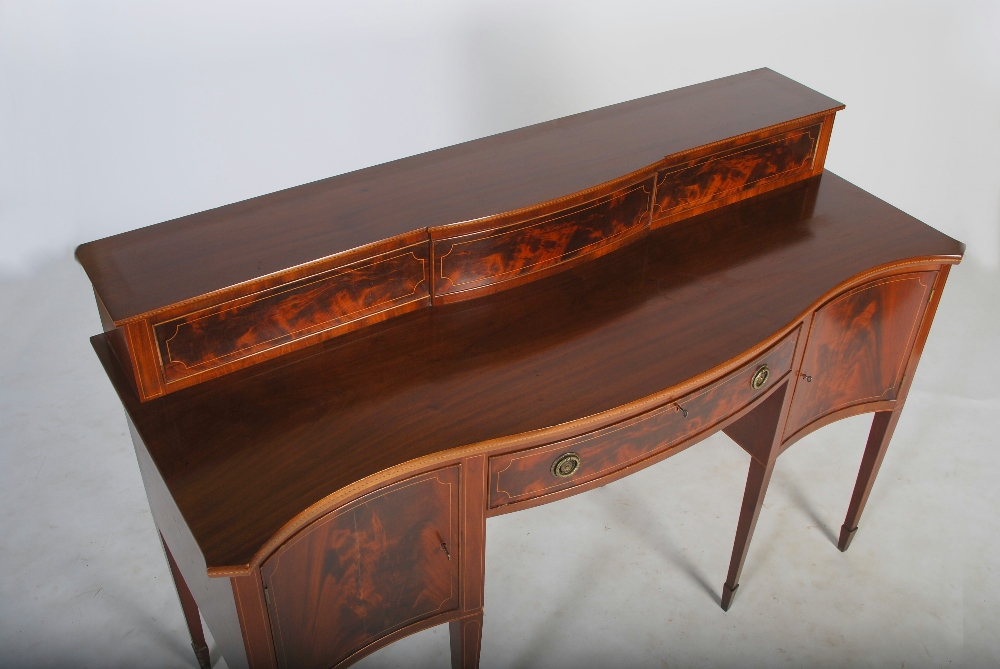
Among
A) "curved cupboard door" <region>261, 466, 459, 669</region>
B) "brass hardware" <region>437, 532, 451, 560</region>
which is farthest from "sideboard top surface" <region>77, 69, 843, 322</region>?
"brass hardware" <region>437, 532, 451, 560</region>

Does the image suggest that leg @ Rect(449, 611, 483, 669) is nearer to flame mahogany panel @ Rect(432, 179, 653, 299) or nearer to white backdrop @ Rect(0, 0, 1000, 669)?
white backdrop @ Rect(0, 0, 1000, 669)

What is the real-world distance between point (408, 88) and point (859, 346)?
8.13ft

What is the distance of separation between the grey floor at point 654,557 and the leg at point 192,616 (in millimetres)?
85

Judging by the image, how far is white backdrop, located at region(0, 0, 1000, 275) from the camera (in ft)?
14.2

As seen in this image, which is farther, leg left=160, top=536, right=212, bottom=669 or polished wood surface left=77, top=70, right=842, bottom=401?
leg left=160, top=536, right=212, bottom=669

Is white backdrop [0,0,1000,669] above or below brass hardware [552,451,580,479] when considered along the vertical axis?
below

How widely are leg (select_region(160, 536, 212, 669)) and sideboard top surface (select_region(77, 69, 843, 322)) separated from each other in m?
0.78

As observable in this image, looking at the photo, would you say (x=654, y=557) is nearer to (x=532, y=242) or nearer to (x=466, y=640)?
(x=466, y=640)

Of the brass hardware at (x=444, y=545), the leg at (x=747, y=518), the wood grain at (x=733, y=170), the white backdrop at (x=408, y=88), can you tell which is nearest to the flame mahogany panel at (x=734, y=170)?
the wood grain at (x=733, y=170)

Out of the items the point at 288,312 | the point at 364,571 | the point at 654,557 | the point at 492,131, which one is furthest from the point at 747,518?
the point at 492,131

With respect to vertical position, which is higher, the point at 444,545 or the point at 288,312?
the point at 288,312

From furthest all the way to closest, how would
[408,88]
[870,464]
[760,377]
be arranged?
[408,88]
[870,464]
[760,377]

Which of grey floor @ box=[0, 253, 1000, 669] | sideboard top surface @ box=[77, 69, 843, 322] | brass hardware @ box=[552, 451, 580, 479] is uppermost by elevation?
sideboard top surface @ box=[77, 69, 843, 322]

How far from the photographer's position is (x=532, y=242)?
2551mm
